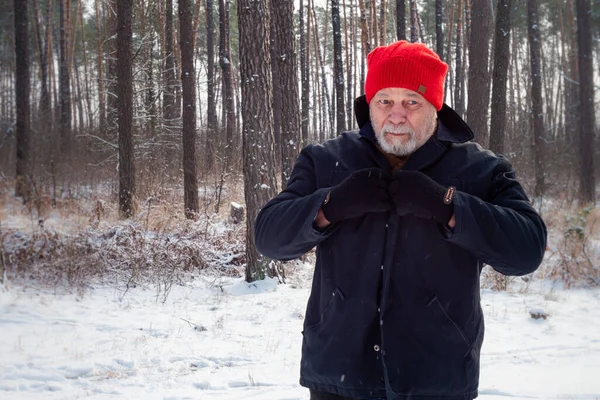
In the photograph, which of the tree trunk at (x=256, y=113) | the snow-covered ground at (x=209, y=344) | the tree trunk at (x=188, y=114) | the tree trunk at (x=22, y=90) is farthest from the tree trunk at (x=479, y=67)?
the tree trunk at (x=22, y=90)

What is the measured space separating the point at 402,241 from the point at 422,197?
21 cm

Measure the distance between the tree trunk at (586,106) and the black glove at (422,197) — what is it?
52.7ft

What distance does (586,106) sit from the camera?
16141mm

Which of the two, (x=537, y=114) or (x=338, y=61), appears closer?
(x=537, y=114)

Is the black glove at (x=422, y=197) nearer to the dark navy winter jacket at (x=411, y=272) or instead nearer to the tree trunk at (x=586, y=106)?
the dark navy winter jacket at (x=411, y=272)

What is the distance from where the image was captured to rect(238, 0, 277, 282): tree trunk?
23.0 ft

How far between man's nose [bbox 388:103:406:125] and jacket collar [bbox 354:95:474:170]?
0.34 feet

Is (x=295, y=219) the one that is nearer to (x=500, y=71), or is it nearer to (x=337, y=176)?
(x=337, y=176)

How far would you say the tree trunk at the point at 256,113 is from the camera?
702 centimetres

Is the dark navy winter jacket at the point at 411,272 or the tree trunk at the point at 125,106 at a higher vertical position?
the tree trunk at the point at 125,106

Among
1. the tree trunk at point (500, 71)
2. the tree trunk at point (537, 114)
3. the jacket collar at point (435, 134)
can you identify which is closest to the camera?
the jacket collar at point (435, 134)

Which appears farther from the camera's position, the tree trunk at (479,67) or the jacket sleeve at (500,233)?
the tree trunk at (479,67)

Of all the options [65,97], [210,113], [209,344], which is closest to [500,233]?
[209,344]

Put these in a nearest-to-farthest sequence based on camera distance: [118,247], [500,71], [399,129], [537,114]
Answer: [399,129], [118,247], [500,71], [537,114]
